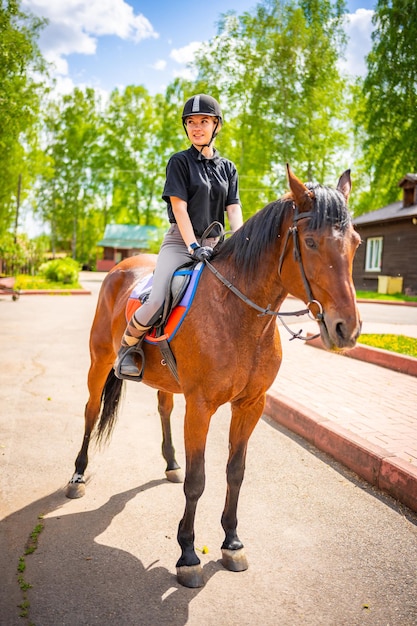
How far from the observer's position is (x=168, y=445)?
14.5 ft

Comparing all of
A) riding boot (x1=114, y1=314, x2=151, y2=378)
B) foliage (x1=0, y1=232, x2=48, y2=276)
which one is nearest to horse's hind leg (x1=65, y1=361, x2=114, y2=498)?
riding boot (x1=114, y1=314, x2=151, y2=378)

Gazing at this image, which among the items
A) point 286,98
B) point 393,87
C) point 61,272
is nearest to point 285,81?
point 286,98

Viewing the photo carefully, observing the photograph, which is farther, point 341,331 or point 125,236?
point 125,236

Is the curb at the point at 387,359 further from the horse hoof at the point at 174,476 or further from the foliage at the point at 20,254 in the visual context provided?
the foliage at the point at 20,254

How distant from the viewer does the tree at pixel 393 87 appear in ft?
92.3

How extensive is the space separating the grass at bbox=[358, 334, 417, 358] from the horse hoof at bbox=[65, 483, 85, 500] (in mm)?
6913

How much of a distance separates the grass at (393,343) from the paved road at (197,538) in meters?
4.58

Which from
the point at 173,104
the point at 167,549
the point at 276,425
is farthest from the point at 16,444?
the point at 173,104

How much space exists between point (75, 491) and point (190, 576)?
1.48m

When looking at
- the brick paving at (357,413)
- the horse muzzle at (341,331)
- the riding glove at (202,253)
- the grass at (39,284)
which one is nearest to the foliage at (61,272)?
the grass at (39,284)

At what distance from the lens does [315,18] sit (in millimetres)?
31359

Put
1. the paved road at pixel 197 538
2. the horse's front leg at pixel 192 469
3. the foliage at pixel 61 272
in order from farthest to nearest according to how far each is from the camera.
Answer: the foliage at pixel 61 272 → the horse's front leg at pixel 192 469 → the paved road at pixel 197 538

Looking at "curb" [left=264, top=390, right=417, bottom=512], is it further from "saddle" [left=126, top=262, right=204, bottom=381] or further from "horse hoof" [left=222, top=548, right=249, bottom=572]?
"saddle" [left=126, top=262, right=204, bottom=381]

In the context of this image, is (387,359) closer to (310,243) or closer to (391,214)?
(310,243)
